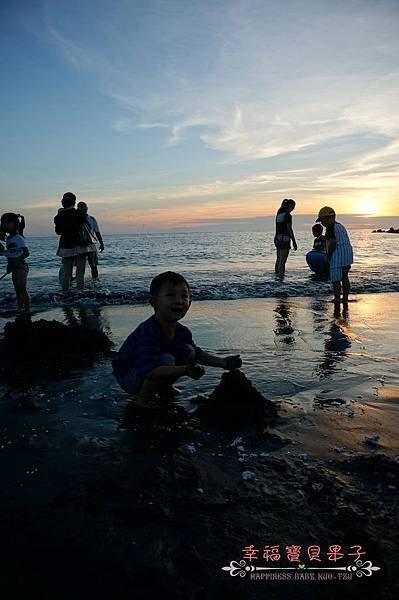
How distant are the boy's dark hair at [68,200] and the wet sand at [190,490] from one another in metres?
6.16

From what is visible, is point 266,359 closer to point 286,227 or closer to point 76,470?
point 76,470

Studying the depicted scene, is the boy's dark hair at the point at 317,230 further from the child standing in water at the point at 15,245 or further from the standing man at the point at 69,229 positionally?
the child standing in water at the point at 15,245

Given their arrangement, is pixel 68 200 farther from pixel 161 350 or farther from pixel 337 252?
pixel 161 350

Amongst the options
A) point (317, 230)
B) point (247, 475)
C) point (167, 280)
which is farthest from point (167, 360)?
point (317, 230)

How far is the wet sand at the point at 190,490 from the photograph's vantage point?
5.46ft

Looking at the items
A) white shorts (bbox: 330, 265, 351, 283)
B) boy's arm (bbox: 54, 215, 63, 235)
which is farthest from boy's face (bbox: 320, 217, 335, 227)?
boy's arm (bbox: 54, 215, 63, 235)

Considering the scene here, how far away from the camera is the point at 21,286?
26.8 ft

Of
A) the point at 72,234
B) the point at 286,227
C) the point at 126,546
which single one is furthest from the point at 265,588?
the point at 286,227

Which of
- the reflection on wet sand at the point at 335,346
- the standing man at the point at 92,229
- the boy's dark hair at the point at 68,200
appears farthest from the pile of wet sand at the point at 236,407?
the standing man at the point at 92,229

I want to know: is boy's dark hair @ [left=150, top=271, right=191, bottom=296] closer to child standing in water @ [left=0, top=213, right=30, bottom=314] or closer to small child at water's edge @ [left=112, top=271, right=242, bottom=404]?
small child at water's edge @ [left=112, top=271, right=242, bottom=404]

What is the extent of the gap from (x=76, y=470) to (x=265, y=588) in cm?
127

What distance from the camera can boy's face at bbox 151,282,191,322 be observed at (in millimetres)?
3152

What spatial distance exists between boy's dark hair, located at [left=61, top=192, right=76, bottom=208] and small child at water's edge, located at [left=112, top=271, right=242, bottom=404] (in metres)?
6.95

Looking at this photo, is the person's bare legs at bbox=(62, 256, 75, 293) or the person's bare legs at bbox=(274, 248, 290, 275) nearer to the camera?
the person's bare legs at bbox=(62, 256, 75, 293)
